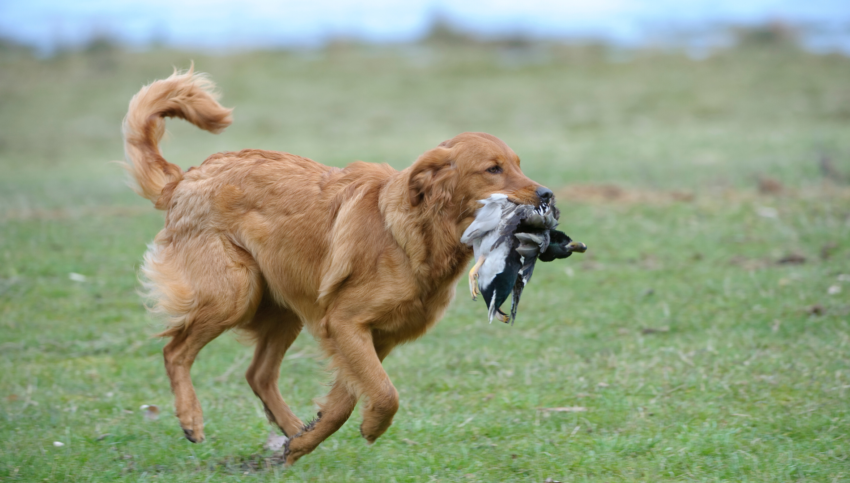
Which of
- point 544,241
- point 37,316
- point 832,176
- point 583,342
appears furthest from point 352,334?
point 832,176

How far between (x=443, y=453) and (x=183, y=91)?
301 centimetres

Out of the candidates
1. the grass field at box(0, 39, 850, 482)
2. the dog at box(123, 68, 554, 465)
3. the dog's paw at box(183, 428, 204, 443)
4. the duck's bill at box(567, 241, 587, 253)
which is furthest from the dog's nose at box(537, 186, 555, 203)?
the dog's paw at box(183, 428, 204, 443)

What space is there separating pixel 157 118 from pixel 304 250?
A: 5.33 feet

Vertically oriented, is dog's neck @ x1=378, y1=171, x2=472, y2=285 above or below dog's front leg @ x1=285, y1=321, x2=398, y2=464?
above

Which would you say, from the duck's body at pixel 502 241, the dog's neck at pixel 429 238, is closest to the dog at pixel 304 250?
the dog's neck at pixel 429 238

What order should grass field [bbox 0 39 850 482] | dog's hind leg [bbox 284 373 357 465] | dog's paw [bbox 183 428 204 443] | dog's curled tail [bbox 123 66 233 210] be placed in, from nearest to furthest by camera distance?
1. dog's hind leg [bbox 284 373 357 465]
2. grass field [bbox 0 39 850 482]
3. dog's paw [bbox 183 428 204 443]
4. dog's curled tail [bbox 123 66 233 210]

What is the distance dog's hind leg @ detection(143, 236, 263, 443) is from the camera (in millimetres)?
4969

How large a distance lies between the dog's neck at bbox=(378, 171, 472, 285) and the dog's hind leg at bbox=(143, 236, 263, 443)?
1072 mm

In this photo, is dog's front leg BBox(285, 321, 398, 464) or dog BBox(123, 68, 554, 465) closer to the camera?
dog's front leg BBox(285, 321, 398, 464)

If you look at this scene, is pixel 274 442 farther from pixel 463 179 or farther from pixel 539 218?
pixel 539 218

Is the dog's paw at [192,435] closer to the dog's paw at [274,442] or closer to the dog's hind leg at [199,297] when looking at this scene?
the dog's hind leg at [199,297]

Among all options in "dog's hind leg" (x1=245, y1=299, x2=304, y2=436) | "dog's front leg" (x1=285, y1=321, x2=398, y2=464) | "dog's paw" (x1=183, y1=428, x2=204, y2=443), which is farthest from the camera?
"dog's hind leg" (x1=245, y1=299, x2=304, y2=436)

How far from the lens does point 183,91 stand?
18.6ft

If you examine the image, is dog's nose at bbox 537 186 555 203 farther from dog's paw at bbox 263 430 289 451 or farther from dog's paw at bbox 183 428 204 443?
dog's paw at bbox 183 428 204 443
